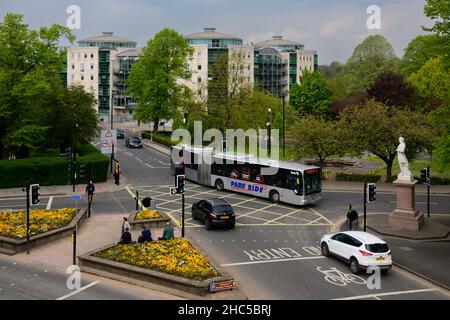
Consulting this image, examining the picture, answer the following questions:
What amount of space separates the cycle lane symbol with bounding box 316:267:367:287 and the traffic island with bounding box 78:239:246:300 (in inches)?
164

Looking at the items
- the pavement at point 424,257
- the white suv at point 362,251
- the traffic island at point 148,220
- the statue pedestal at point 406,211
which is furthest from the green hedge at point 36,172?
the white suv at point 362,251

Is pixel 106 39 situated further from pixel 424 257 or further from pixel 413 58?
pixel 424 257

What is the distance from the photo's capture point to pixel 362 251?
2055cm

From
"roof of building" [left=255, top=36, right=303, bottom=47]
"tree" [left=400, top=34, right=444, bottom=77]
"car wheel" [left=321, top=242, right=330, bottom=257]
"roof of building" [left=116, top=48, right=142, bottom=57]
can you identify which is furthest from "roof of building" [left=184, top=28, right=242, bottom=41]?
"car wheel" [left=321, top=242, right=330, bottom=257]

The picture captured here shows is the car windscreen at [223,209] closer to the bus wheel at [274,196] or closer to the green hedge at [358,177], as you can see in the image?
the bus wheel at [274,196]

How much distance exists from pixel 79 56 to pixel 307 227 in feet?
383

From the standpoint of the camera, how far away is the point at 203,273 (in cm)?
1852

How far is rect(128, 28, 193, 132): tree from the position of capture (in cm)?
8088

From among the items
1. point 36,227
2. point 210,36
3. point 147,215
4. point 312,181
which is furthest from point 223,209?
point 210,36

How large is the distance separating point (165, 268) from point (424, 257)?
12165mm

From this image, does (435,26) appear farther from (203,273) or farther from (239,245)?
(203,273)

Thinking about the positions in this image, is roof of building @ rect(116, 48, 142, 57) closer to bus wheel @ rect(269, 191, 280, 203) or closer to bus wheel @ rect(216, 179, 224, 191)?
bus wheel @ rect(216, 179, 224, 191)

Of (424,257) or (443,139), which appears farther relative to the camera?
(443,139)

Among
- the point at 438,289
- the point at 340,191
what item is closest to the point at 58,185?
the point at 340,191
